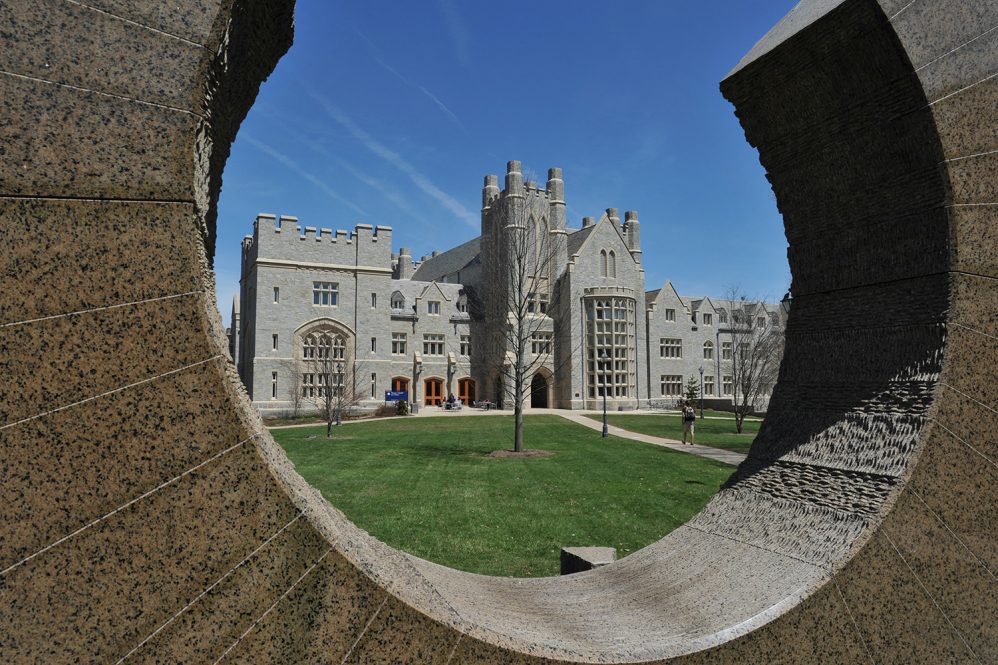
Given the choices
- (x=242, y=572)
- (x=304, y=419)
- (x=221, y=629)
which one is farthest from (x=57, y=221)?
(x=304, y=419)

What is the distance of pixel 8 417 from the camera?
59.7 inches

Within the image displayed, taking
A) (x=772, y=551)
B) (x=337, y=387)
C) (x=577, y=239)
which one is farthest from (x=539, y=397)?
(x=772, y=551)

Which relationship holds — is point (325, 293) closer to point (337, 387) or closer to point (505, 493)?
point (337, 387)

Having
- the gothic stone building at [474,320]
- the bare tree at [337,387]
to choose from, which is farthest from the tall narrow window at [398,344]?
the bare tree at [337,387]

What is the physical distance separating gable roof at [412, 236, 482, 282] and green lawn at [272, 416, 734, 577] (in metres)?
38.9

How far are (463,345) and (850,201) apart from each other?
43.3 meters

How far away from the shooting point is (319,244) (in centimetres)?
3775

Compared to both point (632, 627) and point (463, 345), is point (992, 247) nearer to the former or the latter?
point (632, 627)

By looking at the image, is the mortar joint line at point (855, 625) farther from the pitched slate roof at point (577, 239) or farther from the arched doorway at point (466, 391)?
the arched doorway at point (466, 391)

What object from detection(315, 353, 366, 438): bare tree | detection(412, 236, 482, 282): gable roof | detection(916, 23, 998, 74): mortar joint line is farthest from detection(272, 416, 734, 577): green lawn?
detection(412, 236, 482, 282): gable roof

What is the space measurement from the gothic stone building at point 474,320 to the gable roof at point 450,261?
3524mm

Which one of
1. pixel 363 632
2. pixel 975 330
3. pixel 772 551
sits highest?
pixel 975 330

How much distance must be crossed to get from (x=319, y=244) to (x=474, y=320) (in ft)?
46.0

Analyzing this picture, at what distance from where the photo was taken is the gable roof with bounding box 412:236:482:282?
2301 inches
